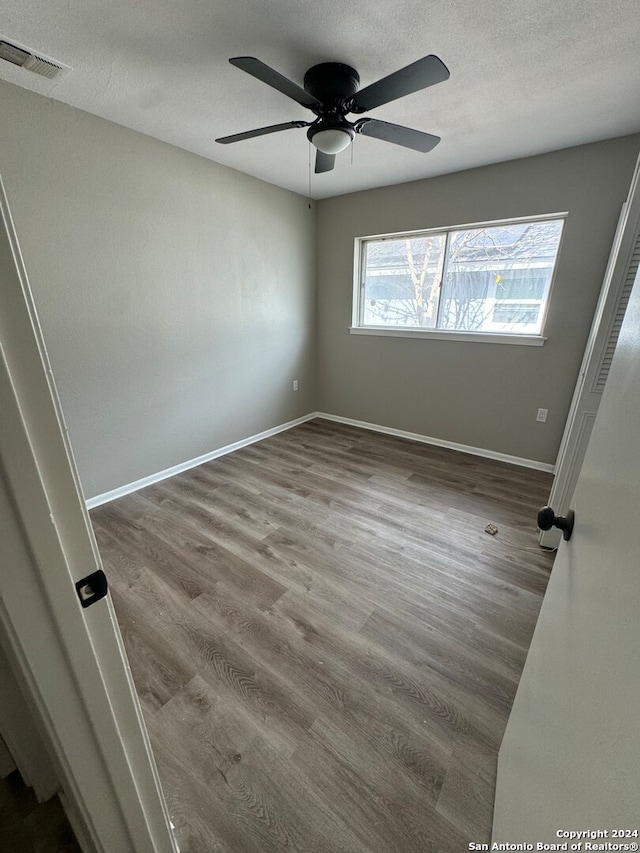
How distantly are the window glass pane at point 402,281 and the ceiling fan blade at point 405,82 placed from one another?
1820 mm

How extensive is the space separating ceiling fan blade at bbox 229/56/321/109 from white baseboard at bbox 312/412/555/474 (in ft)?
9.33

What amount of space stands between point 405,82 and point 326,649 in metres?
2.35

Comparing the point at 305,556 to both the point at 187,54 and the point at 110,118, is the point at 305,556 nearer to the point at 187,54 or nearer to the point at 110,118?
the point at 187,54

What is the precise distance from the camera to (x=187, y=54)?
151 centimetres

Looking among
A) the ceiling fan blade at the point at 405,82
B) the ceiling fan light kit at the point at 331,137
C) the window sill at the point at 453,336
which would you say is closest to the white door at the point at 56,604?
the ceiling fan blade at the point at 405,82

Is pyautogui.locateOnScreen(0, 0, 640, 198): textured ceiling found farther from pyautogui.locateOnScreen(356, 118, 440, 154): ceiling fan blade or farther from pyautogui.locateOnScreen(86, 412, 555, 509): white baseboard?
pyautogui.locateOnScreen(86, 412, 555, 509): white baseboard

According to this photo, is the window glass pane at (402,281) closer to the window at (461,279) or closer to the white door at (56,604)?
the window at (461,279)

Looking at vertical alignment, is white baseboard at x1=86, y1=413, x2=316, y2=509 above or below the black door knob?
below

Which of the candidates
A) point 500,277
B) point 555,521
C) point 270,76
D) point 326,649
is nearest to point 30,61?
point 270,76

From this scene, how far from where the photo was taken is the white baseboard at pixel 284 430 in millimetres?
2617

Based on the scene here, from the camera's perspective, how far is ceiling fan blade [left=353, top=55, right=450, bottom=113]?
4.07ft

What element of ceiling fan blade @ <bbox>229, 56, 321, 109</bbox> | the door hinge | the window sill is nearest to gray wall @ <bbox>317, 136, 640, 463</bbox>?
the window sill

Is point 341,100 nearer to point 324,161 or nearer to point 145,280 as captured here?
point 324,161

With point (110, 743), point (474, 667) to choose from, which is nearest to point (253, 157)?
point (110, 743)
